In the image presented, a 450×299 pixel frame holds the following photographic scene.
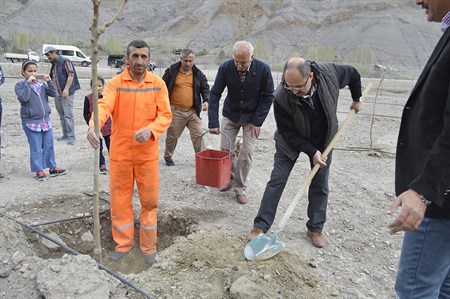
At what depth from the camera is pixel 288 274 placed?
302cm

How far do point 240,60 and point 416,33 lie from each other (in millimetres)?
48998

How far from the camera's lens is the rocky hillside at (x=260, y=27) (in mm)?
43719

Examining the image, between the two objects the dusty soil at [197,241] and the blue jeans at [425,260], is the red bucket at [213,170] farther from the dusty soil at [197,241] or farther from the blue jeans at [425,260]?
the blue jeans at [425,260]

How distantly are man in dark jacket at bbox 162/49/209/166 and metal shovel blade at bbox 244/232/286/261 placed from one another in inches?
102

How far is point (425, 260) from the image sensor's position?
1774 millimetres

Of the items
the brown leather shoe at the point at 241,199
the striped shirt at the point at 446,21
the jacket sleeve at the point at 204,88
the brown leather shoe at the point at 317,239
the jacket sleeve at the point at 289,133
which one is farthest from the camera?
the jacket sleeve at the point at 204,88

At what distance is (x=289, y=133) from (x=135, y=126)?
1336 millimetres

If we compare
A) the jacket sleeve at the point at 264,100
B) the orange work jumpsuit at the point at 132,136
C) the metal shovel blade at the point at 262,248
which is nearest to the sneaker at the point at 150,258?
the orange work jumpsuit at the point at 132,136

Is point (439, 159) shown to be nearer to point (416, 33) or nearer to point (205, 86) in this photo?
point (205, 86)

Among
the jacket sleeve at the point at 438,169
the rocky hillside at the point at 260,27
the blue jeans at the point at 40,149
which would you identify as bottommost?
the blue jeans at the point at 40,149

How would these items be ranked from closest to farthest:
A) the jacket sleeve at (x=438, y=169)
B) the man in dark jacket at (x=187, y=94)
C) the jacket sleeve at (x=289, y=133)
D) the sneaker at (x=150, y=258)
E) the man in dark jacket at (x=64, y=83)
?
the jacket sleeve at (x=438, y=169) < the jacket sleeve at (x=289, y=133) < the sneaker at (x=150, y=258) < the man in dark jacket at (x=187, y=94) < the man in dark jacket at (x=64, y=83)

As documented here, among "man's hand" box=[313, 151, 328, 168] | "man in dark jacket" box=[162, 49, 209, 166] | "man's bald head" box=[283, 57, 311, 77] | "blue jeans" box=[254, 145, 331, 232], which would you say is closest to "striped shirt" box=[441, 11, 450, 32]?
"man's bald head" box=[283, 57, 311, 77]

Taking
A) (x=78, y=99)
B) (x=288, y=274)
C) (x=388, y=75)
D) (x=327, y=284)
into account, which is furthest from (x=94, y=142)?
(x=388, y=75)

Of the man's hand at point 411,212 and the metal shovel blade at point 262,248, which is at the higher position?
the man's hand at point 411,212
